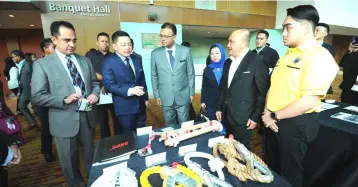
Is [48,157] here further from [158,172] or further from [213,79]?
[213,79]

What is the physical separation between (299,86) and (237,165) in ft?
2.20

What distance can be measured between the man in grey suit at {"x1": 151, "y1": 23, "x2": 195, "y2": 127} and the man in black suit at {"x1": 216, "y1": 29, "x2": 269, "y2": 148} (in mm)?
620

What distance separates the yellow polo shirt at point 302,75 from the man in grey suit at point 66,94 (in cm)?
146

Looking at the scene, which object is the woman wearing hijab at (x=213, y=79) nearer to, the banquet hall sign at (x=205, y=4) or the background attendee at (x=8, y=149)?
the background attendee at (x=8, y=149)

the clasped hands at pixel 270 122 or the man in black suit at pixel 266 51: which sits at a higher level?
the man in black suit at pixel 266 51

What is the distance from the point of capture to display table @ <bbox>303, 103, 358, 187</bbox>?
1489 millimetres

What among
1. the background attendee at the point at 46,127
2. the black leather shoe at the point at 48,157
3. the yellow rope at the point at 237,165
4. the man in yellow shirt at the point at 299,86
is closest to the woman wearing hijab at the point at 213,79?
the man in yellow shirt at the point at 299,86

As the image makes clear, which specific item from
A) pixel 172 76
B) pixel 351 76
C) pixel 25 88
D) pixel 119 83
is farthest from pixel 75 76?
pixel 351 76

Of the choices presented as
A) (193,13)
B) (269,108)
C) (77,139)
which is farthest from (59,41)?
(193,13)

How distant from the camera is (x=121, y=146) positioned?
1202mm

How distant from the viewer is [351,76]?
2746 mm

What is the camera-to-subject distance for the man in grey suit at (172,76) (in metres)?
2.15

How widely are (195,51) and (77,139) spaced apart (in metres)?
9.30

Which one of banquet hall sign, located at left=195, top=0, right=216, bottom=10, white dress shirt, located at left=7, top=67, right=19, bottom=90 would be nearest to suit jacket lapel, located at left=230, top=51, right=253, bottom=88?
white dress shirt, located at left=7, top=67, right=19, bottom=90
